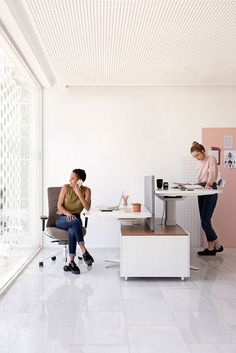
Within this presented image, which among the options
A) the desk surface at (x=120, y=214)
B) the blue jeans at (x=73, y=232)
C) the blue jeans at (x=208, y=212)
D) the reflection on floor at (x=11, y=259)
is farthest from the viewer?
the blue jeans at (x=208, y=212)

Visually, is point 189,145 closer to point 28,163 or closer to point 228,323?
point 28,163

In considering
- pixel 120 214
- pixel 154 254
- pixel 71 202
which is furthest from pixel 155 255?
pixel 71 202

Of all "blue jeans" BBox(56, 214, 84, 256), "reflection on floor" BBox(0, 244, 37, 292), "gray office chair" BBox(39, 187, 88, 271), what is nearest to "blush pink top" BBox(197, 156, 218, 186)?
"gray office chair" BBox(39, 187, 88, 271)

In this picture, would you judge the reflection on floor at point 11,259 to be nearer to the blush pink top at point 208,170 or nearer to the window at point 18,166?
the window at point 18,166

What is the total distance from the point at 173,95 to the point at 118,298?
13.1 ft

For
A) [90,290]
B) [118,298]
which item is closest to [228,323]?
[118,298]

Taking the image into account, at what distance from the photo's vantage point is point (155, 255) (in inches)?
185

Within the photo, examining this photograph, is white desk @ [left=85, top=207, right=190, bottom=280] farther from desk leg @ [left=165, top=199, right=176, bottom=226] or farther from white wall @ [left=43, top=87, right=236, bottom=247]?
white wall @ [left=43, top=87, right=236, bottom=247]

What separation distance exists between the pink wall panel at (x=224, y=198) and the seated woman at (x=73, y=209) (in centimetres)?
257

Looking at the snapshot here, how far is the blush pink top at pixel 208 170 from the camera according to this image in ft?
19.3

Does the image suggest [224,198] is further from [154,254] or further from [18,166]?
[18,166]

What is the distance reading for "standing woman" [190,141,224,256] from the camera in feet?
19.3

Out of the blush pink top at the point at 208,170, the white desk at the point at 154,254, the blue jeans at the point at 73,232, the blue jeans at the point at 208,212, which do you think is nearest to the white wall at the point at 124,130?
the blush pink top at the point at 208,170

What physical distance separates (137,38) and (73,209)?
2.36 metres
